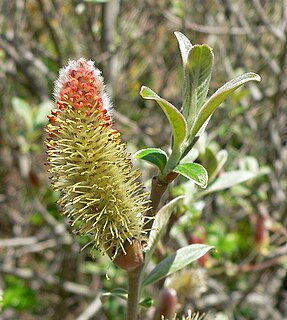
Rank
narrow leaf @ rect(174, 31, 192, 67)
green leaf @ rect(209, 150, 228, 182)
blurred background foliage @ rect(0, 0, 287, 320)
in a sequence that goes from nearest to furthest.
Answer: narrow leaf @ rect(174, 31, 192, 67), green leaf @ rect(209, 150, 228, 182), blurred background foliage @ rect(0, 0, 287, 320)

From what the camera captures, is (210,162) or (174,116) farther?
(210,162)

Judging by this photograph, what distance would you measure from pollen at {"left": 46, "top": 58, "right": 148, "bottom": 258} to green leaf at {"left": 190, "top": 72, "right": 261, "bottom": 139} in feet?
0.47

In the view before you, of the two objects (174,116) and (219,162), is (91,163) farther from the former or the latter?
(219,162)

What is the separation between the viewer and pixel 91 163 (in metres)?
1.04

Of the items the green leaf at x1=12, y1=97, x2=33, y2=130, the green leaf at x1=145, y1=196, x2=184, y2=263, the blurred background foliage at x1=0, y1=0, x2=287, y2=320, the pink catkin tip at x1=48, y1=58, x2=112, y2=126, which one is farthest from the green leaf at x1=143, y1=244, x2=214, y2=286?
the green leaf at x1=12, y1=97, x2=33, y2=130

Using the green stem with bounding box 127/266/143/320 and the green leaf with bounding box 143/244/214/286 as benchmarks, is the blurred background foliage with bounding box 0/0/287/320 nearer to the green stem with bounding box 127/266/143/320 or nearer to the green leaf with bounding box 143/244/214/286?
the green leaf with bounding box 143/244/214/286

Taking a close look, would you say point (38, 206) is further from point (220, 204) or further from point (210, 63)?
point (210, 63)

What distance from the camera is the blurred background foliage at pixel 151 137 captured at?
2.71m

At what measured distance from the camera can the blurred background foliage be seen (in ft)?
8.89

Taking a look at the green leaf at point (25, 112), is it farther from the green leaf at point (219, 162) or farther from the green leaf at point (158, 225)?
the green leaf at point (158, 225)

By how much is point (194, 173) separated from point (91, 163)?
0.19m

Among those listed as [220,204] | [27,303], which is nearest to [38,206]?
[27,303]

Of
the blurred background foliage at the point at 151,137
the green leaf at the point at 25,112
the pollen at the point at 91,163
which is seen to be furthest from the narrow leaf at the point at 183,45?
the green leaf at the point at 25,112

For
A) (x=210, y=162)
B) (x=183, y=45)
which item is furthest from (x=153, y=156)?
(x=210, y=162)
